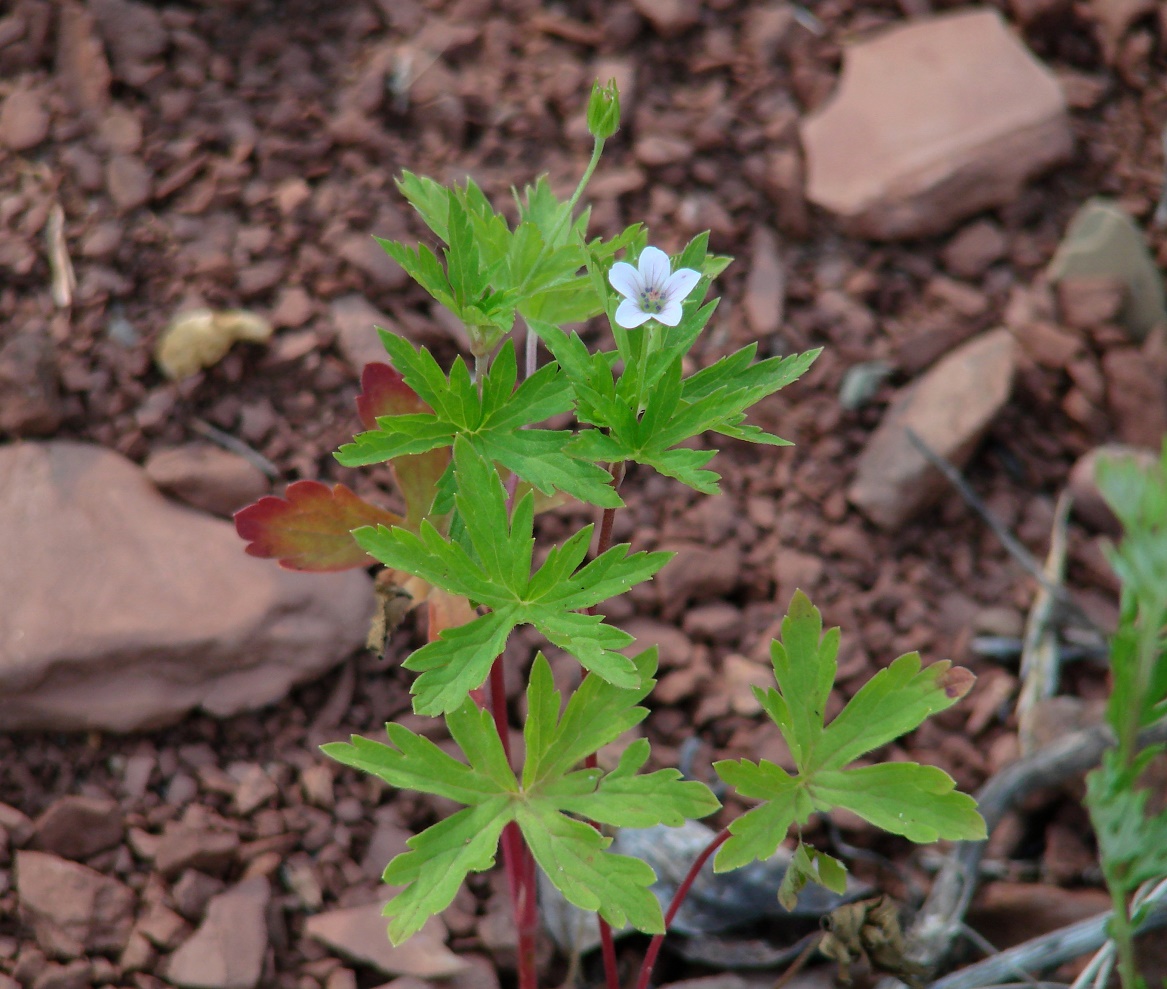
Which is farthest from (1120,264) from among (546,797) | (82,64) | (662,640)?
(82,64)

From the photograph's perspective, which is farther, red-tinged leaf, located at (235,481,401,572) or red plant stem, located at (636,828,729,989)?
red-tinged leaf, located at (235,481,401,572)

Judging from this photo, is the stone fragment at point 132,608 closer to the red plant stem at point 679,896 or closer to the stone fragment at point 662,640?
the stone fragment at point 662,640

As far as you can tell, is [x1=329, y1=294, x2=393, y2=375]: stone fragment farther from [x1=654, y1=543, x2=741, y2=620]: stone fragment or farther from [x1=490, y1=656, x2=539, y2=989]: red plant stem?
[x1=490, y1=656, x2=539, y2=989]: red plant stem

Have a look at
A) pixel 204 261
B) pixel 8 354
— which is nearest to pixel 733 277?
pixel 204 261

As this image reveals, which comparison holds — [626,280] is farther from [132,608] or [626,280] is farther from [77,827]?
[77,827]

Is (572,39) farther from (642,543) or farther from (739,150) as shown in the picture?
(642,543)

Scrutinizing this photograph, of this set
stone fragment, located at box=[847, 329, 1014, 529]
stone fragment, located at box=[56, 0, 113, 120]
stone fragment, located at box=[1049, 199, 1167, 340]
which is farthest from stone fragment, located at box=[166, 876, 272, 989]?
stone fragment, located at box=[1049, 199, 1167, 340]
